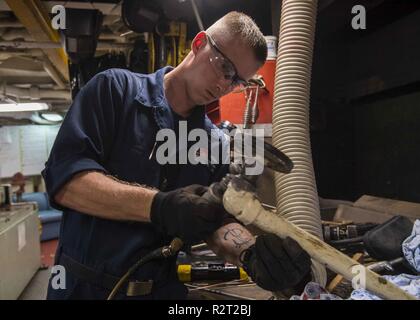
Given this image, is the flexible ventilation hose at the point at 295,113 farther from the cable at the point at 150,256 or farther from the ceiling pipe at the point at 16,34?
the ceiling pipe at the point at 16,34

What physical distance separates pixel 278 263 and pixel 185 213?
282mm

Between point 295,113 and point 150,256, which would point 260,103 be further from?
point 150,256

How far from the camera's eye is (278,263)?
941 millimetres

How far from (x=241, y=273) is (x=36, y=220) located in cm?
469

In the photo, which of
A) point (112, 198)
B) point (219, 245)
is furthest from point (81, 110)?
point (219, 245)

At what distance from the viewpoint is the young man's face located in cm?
125

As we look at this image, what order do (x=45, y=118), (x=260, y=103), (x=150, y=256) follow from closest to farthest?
(x=150, y=256) → (x=260, y=103) → (x=45, y=118)

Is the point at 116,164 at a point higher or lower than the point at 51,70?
lower

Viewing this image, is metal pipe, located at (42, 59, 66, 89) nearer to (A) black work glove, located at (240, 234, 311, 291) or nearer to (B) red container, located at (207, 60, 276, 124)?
(B) red container, located at (207, 60, 276, 124)

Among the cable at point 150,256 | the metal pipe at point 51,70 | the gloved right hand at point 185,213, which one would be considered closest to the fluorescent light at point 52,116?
the metal pipe at point 51,70

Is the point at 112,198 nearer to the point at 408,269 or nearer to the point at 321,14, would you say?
the point at 408,269

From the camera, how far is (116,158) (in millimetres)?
1212

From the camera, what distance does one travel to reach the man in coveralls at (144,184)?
0.97 metres

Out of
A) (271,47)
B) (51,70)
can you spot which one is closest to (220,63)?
(271,47)
